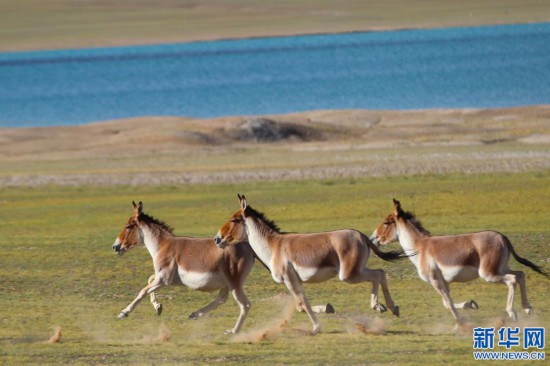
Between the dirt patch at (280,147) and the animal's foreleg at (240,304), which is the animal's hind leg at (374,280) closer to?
the animal's foreleg at (240,304)

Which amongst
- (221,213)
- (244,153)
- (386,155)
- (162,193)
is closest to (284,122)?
(244,153)

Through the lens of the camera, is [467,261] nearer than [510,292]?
No

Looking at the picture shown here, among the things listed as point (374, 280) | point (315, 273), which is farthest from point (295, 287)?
point (374, 280)

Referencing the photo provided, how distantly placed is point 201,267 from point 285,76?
84.5m

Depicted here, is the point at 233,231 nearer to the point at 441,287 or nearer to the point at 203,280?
the point at 203,280

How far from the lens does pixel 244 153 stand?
4228 cm

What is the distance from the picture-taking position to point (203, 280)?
1553 centimetres

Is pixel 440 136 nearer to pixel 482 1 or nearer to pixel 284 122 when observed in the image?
pixel 284 122

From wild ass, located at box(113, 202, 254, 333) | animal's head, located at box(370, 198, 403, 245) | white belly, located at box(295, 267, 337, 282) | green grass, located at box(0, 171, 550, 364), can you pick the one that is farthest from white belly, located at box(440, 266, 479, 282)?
wild ass, located at box(113, 202, 254, 333)

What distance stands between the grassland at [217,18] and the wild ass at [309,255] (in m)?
105

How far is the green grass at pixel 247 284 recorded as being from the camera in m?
14.3

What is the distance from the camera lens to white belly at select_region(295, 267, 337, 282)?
15.1 m

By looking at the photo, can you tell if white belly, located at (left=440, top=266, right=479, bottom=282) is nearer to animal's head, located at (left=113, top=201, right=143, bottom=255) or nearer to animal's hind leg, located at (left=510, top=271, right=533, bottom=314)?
animal's hind leg, located at (left=510, top=271, right=533, bottom=314)

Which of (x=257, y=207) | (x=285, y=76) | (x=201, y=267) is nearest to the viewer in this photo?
(x=201, y=267)
